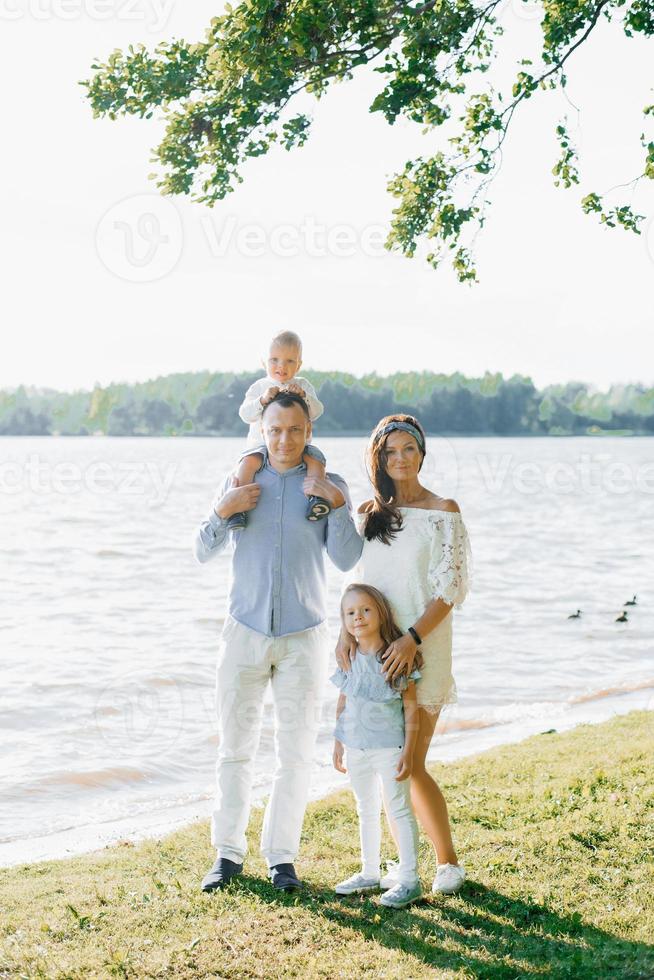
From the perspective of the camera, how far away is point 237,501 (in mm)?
4836

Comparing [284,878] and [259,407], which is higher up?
[259,407]

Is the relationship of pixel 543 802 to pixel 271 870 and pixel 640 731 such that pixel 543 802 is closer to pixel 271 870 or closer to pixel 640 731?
pixel 271 870

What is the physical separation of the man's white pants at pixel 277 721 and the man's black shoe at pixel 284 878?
0.04 meters

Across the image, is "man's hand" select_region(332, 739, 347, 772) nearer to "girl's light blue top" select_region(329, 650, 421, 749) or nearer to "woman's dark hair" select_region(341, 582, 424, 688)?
"girl's light blue top" select_region(329, 650, 421, 749)

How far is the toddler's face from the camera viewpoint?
210 inches

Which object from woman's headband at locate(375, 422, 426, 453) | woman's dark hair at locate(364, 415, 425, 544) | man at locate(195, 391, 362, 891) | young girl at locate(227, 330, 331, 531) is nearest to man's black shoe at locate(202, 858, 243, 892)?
man at locate(195, 391, 362, 891)

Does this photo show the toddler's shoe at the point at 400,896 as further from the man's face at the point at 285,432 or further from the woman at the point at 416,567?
the man's face at the point at 285,432

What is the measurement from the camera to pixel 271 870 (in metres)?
5.06

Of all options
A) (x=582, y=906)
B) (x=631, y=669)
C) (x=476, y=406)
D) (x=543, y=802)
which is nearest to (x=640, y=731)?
(x=543, y=802)

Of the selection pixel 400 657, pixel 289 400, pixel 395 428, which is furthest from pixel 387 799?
pixel 289 400

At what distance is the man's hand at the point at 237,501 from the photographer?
15.9 ft

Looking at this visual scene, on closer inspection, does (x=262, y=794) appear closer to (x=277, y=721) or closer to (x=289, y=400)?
(x=277, y=721)

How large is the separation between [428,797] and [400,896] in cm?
46

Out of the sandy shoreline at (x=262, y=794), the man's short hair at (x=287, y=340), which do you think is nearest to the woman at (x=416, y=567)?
the man's short hair at (x=287, y=340)
